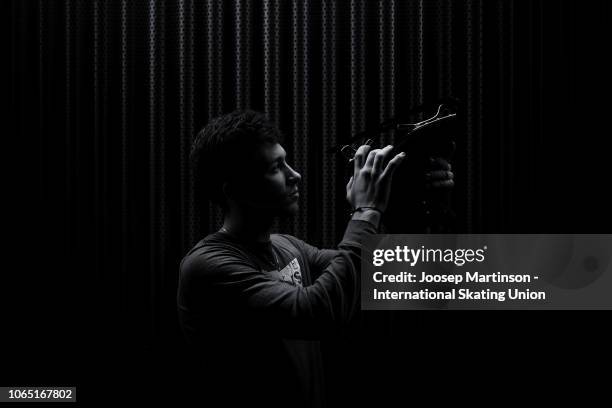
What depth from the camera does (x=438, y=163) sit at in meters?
1.10

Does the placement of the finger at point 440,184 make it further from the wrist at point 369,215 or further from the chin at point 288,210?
the chin at point 288,210

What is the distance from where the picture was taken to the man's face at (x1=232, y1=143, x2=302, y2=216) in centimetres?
112

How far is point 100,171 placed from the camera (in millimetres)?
1630

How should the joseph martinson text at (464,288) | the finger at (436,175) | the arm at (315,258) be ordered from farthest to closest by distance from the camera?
the joseph martinson text at (464,288) < the arm at (315,258) < the finger at (436,175)

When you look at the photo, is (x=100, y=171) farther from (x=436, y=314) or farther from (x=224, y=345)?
(x=436, y=314)

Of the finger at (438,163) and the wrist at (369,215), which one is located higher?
the finger at (438,163)

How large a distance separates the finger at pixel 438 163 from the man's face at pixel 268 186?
36 cm

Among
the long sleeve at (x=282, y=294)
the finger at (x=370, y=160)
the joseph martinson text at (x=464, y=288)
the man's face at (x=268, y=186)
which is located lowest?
the joseph martinson text at (x=464, y=288)

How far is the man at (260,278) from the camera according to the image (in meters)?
0.96

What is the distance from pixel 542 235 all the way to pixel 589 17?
811 mm

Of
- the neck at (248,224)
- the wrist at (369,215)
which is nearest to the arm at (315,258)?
the neck at (248,224)

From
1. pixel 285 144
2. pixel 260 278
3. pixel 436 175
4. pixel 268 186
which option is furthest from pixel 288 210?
pixel 285 144

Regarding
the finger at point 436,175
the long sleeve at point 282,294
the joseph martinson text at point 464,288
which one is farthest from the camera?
the joseph martinson text at point 464,288

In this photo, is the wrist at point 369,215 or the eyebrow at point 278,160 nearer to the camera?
the wrist at point 369,215
